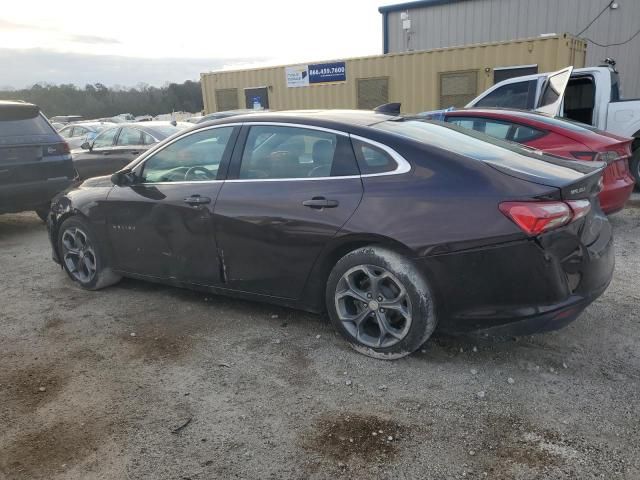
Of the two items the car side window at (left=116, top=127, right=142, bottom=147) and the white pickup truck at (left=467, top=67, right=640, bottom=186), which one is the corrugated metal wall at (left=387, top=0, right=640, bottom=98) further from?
the car side window at (left=116, top=127, right=142, bottom=147)

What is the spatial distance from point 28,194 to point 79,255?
2626 mm

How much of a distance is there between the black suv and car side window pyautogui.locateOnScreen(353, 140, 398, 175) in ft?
17.0

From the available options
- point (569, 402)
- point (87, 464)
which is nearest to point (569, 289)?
point (569, 402)

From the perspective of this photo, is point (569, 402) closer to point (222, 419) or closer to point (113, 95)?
point (222, 419)

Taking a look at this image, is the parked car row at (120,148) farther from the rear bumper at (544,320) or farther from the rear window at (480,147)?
the rear bumper at (544,320)

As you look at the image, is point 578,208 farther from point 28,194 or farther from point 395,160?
point 28,194

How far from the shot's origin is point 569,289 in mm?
2900

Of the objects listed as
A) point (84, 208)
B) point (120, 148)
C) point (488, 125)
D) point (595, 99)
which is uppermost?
point (595, 99)

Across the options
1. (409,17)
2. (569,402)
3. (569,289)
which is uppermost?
(409,17)

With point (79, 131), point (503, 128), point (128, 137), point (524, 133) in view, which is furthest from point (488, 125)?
point (79, 131)

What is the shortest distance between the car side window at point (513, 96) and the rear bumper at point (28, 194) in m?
6.18

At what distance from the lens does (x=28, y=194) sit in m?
6.78

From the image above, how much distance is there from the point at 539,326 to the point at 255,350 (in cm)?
175

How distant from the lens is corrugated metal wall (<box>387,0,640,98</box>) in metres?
15.8
